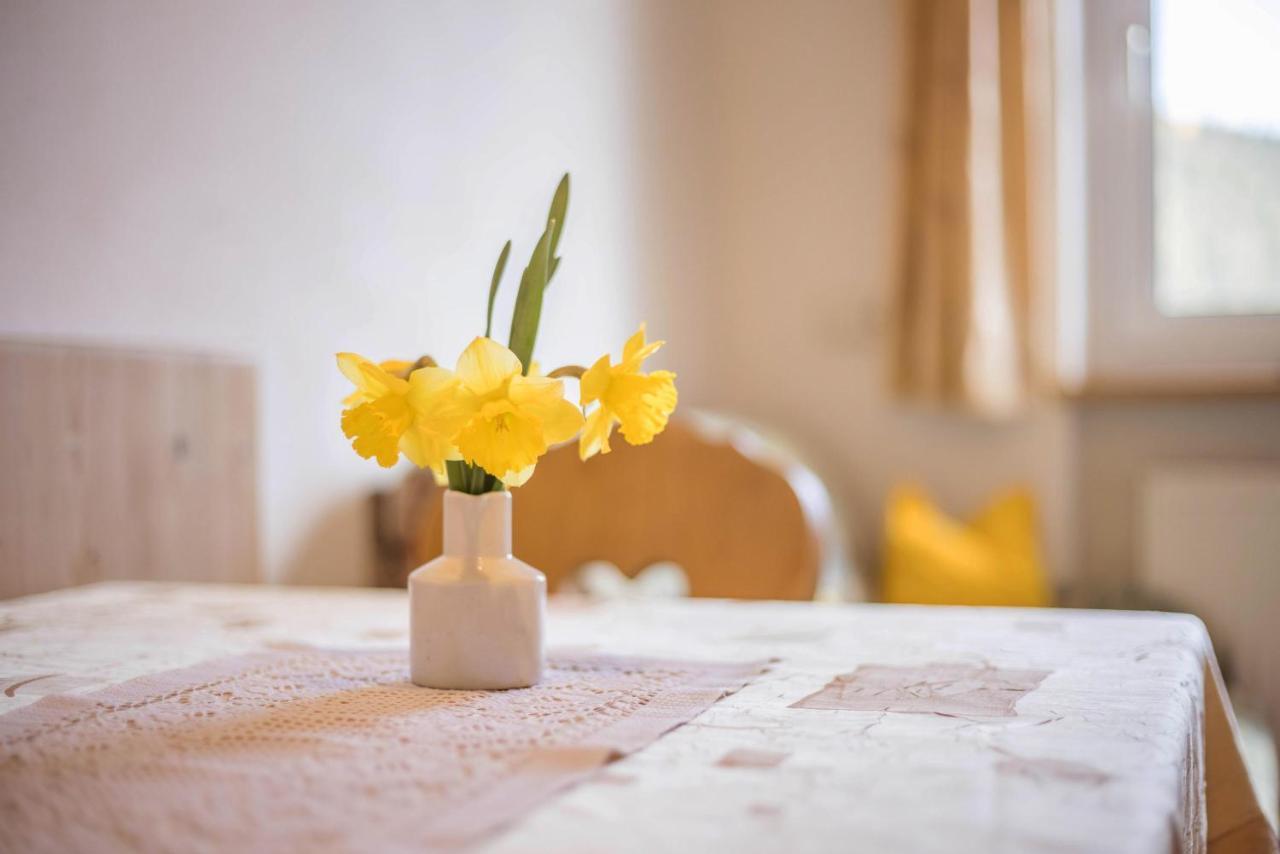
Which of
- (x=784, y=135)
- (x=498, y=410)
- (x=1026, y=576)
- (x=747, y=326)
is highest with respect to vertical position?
(x=784, y=135)

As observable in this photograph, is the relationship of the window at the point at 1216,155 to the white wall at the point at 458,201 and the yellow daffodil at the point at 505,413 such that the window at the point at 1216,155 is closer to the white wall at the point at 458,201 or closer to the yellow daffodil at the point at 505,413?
the white wall at the point at 458,201

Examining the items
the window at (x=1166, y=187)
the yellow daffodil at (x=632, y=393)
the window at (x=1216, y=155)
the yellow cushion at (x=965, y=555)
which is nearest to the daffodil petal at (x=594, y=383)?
the yellow daffodil at (x=632, y=393)

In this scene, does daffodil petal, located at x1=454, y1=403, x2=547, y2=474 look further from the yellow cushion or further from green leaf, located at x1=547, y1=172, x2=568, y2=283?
the yellow cushion

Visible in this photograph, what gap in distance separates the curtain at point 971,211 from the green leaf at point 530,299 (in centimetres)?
185

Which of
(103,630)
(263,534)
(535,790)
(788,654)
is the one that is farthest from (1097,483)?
(535,790)

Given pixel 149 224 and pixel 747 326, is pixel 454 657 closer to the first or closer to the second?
pixel 149 224

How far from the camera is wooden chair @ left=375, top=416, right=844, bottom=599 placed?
1.44m

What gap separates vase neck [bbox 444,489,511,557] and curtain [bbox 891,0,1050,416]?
187 cm

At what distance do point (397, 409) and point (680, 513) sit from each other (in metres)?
0.82

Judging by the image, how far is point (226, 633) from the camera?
97 cm

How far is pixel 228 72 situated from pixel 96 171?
25cm

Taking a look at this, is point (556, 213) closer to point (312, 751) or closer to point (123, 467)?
point (312, 751)

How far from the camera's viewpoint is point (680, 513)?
152 centimetres

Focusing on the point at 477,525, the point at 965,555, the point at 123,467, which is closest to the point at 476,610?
the point at 477,525
